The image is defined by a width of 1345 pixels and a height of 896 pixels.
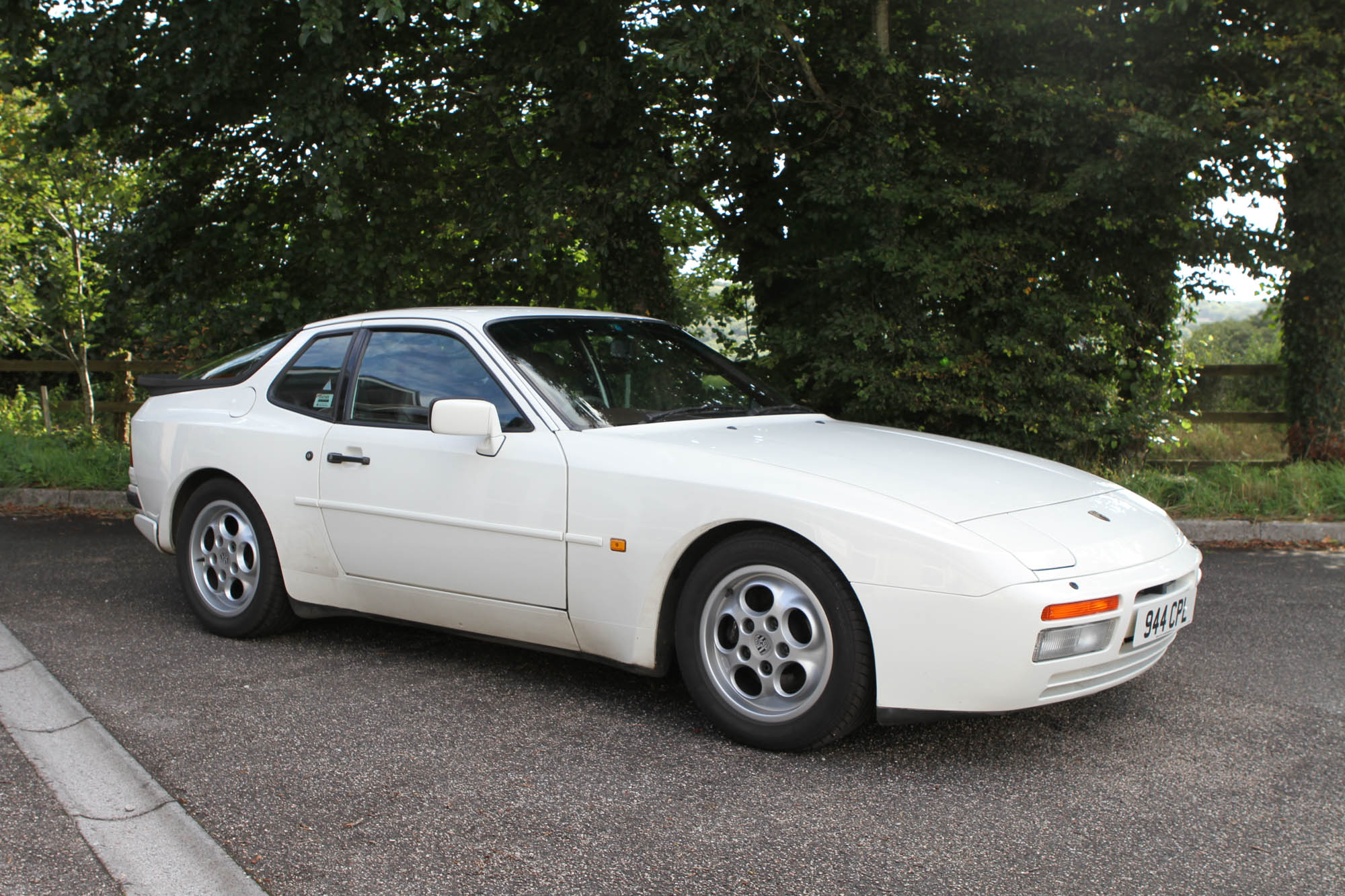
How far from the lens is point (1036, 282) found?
873 centimetres

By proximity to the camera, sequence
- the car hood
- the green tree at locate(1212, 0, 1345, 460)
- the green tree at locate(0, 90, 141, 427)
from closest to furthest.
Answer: the car hood < the green tree at locate(1212, 0, 1345, 460) < the green tree at locate(0, 90, 141, 427)

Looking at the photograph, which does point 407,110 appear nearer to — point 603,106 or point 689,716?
point 603,106

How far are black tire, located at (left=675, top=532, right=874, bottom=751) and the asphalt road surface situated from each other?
0.13 m

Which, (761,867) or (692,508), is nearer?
(761,867)

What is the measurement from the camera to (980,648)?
321 cm

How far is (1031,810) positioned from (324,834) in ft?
6.48

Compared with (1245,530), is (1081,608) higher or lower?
higher

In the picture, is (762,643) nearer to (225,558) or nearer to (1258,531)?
(225,558)

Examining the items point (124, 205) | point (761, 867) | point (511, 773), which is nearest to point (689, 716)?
point (511, 773)

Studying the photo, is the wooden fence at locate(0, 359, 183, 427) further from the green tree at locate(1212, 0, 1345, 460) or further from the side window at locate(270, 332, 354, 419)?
the green tree at locate(1212, 0, 1345, 460)

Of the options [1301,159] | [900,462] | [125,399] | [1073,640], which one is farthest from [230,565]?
[125,399]

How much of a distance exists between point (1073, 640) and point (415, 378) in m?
2.78

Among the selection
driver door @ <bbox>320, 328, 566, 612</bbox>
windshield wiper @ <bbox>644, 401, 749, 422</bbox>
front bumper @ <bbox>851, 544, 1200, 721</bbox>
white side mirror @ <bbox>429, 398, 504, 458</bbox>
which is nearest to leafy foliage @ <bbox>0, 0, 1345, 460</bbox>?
windshield wiper @ <bbox>644, 401, 749, 422</bbox>

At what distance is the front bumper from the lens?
10.5ft
